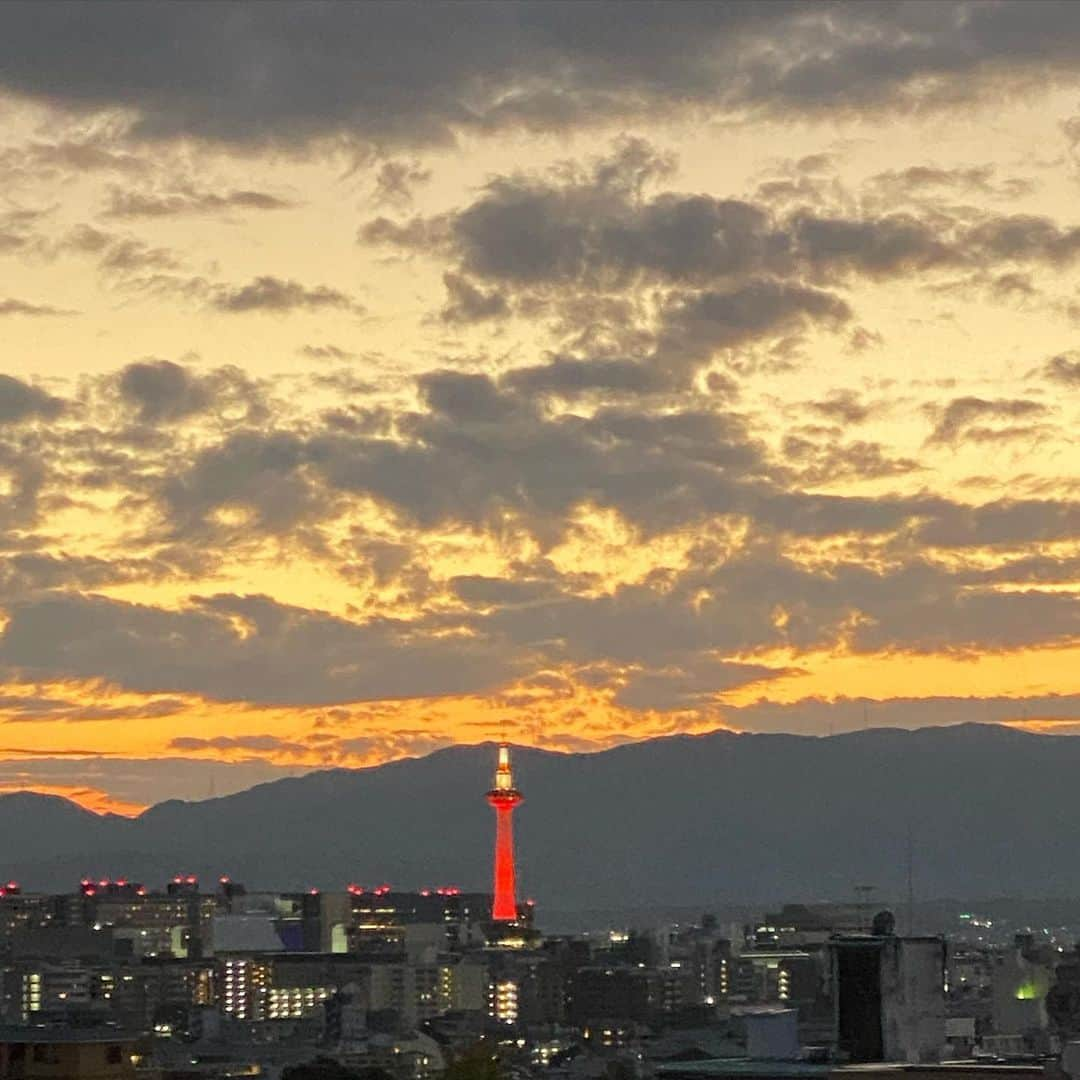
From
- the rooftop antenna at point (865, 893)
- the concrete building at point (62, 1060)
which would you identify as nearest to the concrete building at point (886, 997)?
the rooftop antenna at point (865, 893)

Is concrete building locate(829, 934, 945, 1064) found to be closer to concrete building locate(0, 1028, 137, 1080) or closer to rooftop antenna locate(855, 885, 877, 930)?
rooftop antenna locate(855, 885, 877, 930)

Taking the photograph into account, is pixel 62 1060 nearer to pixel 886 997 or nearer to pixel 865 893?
pixel 865 893

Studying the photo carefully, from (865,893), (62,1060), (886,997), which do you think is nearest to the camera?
(886,997)

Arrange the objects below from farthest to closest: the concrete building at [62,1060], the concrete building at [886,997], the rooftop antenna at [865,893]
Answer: the rooftop antenna at [865,893], the concrete building at [62,1060], the concrete building at [886,997]

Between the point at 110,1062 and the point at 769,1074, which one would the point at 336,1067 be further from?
the point at 769,1074

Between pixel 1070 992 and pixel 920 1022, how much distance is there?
144 m

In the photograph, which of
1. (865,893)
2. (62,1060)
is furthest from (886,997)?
(865,893)

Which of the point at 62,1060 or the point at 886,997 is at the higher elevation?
the point at 886,997

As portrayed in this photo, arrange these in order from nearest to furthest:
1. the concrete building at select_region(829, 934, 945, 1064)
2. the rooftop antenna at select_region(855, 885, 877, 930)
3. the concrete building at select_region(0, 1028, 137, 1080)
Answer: the concrete building at select_region(829, 934, 945, 1064) → the concrete building at select_region(0, 1028, 137, 1080) → the rooftop antenna at select_region(855, 885, 877, 930)

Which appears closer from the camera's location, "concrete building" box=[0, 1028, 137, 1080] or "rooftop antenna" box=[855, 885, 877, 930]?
"concrete building" box=[0, 1028, 137, 1080]

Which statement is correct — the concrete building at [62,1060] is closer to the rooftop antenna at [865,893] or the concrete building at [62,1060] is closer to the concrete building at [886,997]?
the rooftop antenna at [865,893]

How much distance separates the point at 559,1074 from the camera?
146 metres

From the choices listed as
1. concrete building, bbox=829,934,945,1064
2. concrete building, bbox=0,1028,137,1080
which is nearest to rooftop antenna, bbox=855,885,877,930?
concrete building, bbox=0,1028,137,1080

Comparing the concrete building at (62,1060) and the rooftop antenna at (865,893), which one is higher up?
the rooftop antenna at (865,893)
